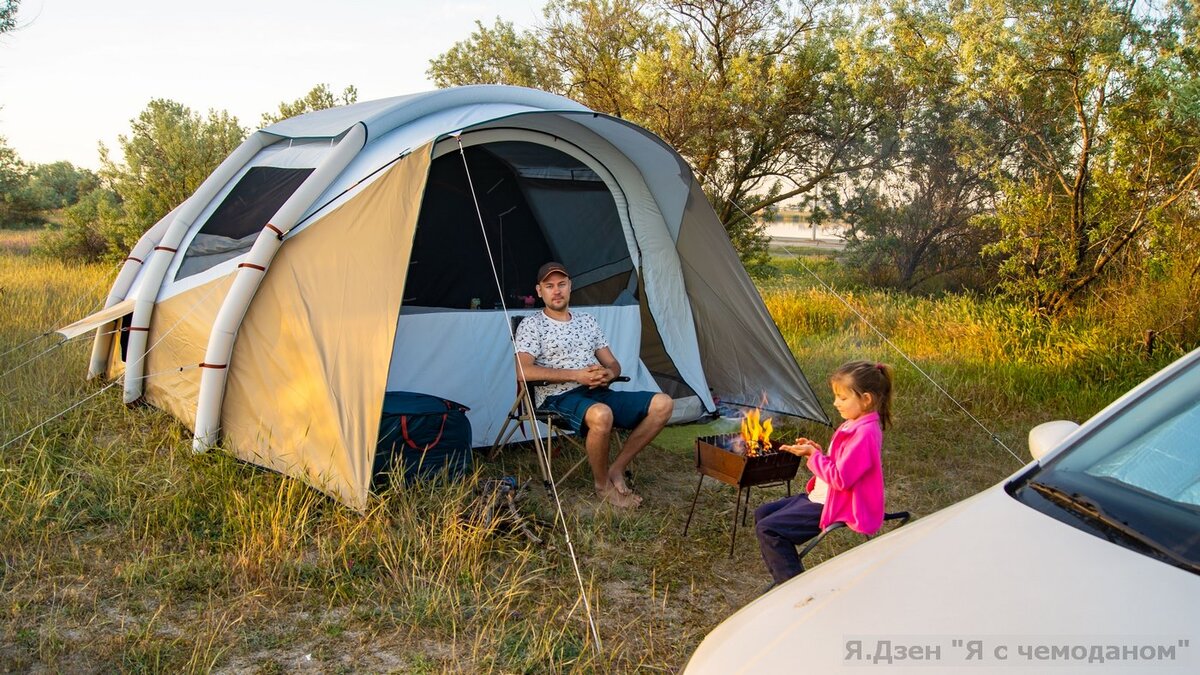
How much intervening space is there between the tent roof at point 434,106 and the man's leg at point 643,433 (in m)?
1.59

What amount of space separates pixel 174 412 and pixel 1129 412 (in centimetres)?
454

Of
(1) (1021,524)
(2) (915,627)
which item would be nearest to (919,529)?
(1) (1021,524)

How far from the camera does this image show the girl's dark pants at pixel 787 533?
3.17 metres

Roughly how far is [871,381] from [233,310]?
2.95 m

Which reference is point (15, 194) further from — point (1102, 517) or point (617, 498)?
point (1102, 517)

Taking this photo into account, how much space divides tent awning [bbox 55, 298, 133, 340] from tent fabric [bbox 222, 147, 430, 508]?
1236mm

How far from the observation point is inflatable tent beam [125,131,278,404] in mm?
5270

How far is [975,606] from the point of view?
176 centimetres

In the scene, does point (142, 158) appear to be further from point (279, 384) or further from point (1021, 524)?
point (1021, 524)

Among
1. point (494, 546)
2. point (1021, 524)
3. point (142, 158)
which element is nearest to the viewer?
point (1021, 524)

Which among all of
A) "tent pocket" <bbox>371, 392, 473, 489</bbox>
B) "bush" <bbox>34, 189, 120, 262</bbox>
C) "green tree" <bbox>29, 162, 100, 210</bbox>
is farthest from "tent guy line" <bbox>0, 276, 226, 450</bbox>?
"green tree" <bbox>29, 162, 100, 210</bbox>

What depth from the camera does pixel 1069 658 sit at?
155 cm

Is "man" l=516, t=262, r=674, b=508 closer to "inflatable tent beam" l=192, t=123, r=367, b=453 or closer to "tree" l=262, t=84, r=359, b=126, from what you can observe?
"inflatable tent beam" l=192, t=123, r=367, b=453

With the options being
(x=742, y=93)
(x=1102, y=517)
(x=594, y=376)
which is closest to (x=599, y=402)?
(x=594, y=376)
